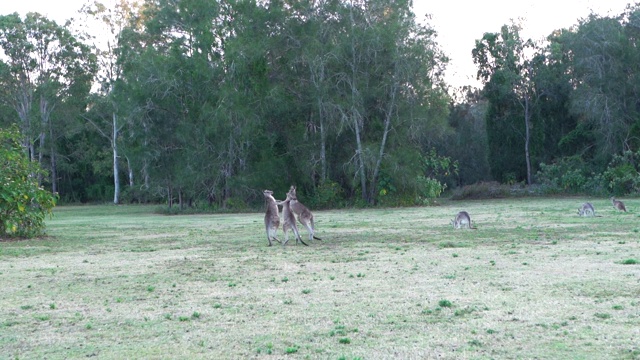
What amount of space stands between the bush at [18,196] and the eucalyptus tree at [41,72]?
3482 cm

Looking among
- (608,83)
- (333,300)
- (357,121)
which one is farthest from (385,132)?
(333,300)

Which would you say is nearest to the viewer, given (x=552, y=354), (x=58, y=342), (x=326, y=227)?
(x=552, y=354)

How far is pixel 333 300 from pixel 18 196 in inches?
531

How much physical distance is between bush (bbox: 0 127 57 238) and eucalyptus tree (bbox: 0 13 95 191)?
34819mm

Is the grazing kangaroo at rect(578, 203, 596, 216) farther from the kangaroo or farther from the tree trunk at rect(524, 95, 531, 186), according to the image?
the tree trunk at rect(524, 95, 531, 186)

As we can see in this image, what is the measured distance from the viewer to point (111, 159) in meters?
55.8

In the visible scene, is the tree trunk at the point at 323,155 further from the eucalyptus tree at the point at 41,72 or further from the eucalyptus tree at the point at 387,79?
the eucalyptus tree at the point at 41,72

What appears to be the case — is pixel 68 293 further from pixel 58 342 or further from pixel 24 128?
pixel 24 128

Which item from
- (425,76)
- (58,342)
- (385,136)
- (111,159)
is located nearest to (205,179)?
(385,136)

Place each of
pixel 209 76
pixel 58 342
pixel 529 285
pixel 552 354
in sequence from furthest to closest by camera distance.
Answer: pixel 209 76 < pixel 529 285 < pixel 58 342 < pixel 552 354

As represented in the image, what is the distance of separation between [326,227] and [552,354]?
16411mm

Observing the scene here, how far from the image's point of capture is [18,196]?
19.6m

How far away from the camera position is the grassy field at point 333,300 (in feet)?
21.9

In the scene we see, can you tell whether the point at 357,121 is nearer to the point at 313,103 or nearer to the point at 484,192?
the point at 313,103
